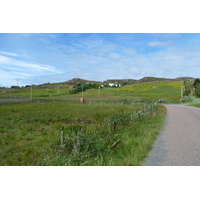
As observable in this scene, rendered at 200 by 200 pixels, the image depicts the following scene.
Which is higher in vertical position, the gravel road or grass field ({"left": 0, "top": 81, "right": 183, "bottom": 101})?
grass field ({"left": 0, "top": 81, "right": 183, "bottom": 101})

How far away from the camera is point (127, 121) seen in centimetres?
956

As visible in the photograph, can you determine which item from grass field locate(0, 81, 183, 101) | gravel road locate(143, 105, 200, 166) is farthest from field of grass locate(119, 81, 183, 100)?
gravel road locate(143, 105, 200, 166)

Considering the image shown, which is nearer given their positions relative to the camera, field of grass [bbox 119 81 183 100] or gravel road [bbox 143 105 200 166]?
gravel road [bbox 143 105 200 166]

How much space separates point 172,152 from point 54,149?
3675 millimetres

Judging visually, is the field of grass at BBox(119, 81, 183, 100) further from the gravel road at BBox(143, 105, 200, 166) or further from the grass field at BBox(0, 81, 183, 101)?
the gravel road at BBox(143, 105, 200, 166)

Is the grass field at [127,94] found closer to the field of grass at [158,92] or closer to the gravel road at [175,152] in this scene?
the field of grass at [158,92]

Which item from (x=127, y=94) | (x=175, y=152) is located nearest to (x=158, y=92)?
(x=127, y=94)

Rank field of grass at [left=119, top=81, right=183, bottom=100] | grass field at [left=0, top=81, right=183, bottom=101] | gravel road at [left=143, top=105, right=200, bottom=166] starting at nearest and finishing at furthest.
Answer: gravel road at [left=143, top=105, right=200, bottom=166] → grass field at [left=0, top=81, right=183, bottom=101] → field of grass at [left=119, top=81, right=183, bottom=100]

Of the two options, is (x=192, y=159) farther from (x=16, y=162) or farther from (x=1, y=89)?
(x=1, y=89)

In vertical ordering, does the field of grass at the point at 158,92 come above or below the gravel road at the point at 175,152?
above

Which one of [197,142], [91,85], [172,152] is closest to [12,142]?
[172,152]

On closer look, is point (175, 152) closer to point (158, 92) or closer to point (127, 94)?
point (127, 94)

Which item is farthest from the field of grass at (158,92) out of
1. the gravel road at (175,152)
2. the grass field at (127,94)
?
the gravel road at (175,152)

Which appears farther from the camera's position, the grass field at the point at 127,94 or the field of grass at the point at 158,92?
the field of grass at the point at 158,92
